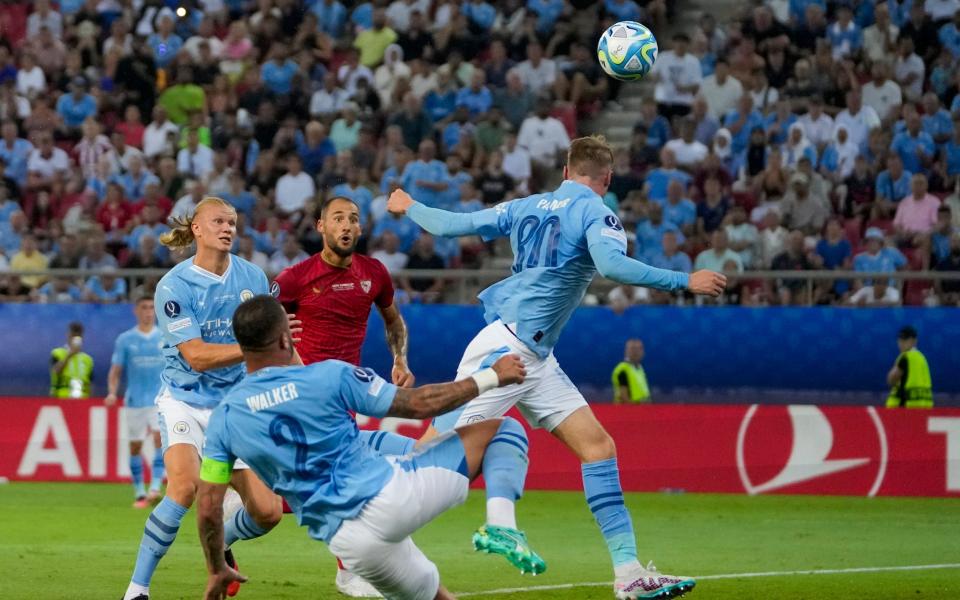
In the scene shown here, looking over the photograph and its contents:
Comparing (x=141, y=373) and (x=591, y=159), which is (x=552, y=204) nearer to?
(x=591, y=159)

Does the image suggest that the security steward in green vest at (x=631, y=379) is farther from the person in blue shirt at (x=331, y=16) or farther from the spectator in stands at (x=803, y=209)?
the person in blue shirt at (x=331, y=16)

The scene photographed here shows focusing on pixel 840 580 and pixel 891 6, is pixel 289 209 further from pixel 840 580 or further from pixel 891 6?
pixel 840 580

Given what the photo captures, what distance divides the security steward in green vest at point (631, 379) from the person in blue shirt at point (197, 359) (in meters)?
9.62

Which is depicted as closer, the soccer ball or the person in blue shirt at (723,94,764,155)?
the soccer ball

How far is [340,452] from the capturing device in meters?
7.23

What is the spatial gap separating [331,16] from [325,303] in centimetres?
1484

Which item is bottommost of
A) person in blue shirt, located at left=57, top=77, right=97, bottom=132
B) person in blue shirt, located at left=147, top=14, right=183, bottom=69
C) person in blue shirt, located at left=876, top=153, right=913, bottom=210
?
person in blue shirt, located at left=876, top=153, right=913, bottom=210

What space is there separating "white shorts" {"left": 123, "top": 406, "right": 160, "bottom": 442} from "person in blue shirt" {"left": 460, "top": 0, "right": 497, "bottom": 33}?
29.0ft

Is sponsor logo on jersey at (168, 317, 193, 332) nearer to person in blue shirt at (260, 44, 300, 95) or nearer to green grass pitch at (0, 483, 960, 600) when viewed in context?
green grass pitch at (0, 483, 960, 600)

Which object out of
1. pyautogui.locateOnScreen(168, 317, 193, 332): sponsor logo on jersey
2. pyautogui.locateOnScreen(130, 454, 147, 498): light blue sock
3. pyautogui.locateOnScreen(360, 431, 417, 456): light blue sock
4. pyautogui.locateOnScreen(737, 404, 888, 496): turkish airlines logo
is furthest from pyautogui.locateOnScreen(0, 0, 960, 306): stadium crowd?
pyautogui.locateOnScreen(360, 431, 417, 456): light blue sock

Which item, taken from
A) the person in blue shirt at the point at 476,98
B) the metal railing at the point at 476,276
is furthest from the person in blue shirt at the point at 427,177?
the person in blue shirt at the point at 476,98

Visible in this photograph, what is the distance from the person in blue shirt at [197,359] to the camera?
9.20 meters

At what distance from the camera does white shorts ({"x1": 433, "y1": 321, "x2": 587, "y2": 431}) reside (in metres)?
9.11

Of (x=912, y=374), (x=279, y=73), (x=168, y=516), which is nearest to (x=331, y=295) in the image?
(x=168, y=516)
